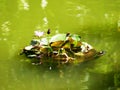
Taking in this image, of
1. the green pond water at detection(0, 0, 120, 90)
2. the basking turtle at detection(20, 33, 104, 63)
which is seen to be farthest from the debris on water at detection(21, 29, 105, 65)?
the green pond water at detection(0, 0, 120, 90)

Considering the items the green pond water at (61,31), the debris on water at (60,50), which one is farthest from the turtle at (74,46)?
the green pond water at (61,31)

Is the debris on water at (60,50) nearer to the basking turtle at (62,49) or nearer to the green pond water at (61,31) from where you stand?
the basking turtle at (62,49)

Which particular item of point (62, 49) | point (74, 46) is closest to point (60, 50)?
point (62, 49)

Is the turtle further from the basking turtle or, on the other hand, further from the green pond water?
the green pond water

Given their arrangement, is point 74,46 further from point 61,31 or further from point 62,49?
point 61,31

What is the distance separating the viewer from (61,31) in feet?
15.4

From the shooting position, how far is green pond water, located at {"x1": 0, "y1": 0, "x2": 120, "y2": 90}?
11.8ft

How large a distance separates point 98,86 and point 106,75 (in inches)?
9.7

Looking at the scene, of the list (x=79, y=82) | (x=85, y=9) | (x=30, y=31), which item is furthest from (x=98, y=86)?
(x=85, y=9)

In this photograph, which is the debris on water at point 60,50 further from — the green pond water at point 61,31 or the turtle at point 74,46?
the green pond water at point 61,31

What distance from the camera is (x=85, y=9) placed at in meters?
5.40

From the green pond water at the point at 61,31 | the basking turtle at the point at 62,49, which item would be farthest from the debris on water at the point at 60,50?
the green pond water at the point at 61,31

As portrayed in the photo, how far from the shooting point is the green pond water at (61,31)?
3.61m

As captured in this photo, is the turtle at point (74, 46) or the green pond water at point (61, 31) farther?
the turtle at point (74, 46)
